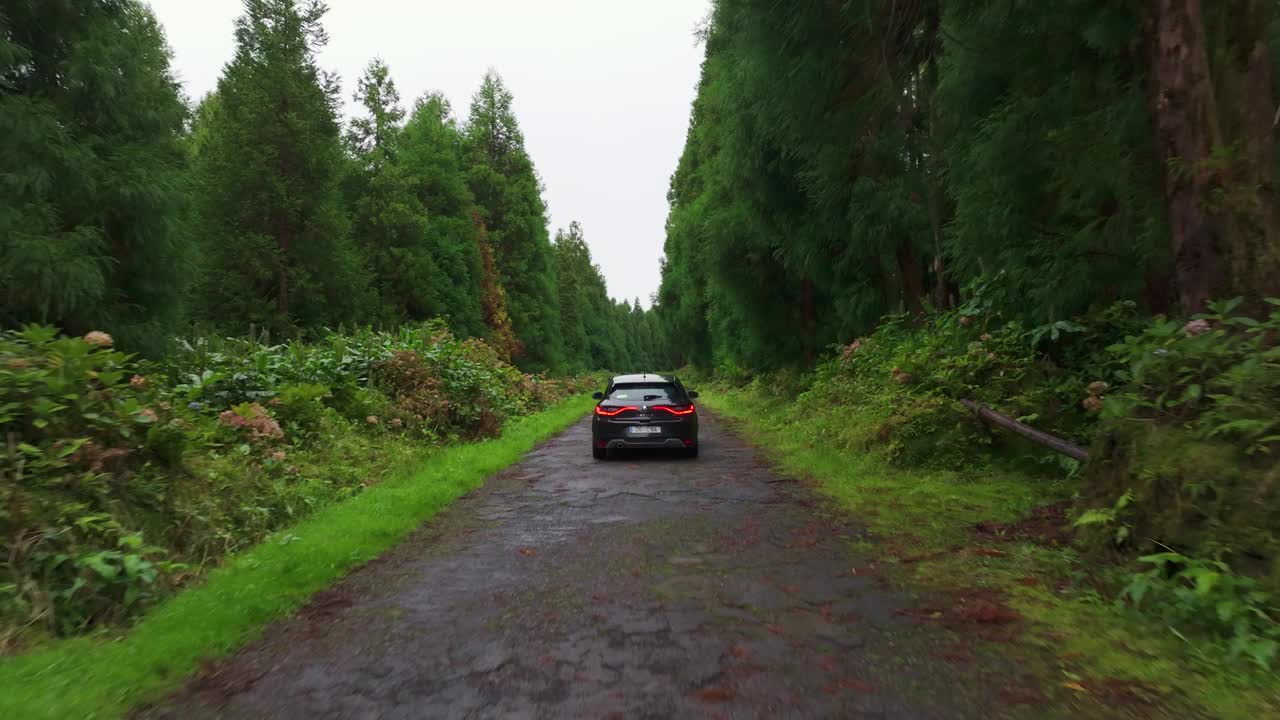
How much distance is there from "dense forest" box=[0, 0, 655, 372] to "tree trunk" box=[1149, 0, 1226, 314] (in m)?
11.9

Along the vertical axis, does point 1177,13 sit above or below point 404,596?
above

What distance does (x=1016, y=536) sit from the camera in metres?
5.91

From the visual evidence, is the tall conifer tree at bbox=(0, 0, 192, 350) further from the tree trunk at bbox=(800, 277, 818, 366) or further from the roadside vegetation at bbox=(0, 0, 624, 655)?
the tree trunk at bbox=(800, 277, 818, 366)

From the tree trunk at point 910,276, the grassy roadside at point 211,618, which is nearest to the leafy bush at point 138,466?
the grassy roadside at point 211,618

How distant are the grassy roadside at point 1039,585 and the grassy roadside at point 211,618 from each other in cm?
423

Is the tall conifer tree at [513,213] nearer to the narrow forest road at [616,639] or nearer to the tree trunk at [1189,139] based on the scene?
the narrow forest road at [616,639]

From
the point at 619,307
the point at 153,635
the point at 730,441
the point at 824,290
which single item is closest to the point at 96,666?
the point at 153,635

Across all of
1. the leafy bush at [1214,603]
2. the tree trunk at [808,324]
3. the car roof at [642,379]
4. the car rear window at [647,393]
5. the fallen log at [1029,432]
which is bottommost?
the leafy bush at [1214,603]

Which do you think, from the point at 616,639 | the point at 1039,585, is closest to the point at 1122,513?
the point at 1039,585

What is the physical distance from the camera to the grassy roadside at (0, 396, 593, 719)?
10.6 feet

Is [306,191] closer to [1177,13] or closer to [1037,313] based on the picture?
[1037,313]

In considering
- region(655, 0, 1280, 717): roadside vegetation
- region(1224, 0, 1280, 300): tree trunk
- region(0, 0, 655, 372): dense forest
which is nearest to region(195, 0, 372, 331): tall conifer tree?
region(0, 0, 655, 372): dense forest

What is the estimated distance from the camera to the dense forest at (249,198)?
31.0ft

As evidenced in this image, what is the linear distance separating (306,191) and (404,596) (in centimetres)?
1984
